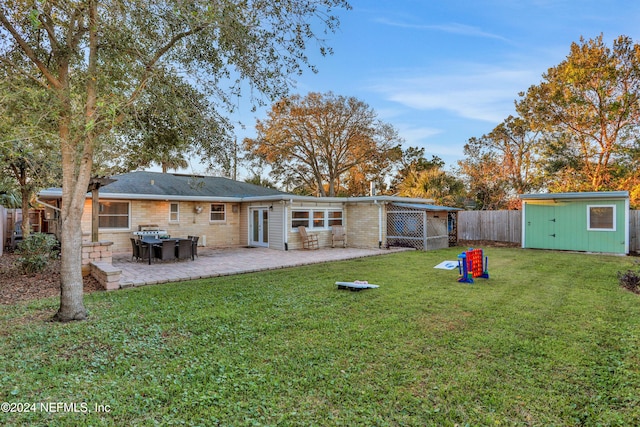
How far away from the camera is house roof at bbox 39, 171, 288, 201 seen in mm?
12508

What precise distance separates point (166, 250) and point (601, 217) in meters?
15.8

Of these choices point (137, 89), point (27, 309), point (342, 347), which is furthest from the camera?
point (27, 309)

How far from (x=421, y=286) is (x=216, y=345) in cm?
456

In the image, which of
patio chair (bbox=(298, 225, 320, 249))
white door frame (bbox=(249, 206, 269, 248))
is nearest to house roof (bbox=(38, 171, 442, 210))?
white door frame (bbox=(249, 206, 269, 248))

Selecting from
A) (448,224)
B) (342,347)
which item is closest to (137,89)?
(342,347)

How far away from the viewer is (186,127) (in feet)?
18.7

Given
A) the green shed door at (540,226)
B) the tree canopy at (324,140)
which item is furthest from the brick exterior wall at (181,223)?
the green shed door at (540,226)

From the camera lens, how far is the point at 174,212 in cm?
1430

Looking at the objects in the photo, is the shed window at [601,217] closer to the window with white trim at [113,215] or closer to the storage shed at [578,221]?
the storage shed at [578,221]

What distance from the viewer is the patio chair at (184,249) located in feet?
34.1

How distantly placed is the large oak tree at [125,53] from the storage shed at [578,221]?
512 inches

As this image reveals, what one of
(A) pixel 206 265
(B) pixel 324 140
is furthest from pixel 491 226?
(A) pixel 206 265

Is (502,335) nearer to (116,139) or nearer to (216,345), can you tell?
(216,345)

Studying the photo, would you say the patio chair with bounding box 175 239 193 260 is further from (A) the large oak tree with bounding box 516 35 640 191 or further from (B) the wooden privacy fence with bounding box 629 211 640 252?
(A) the large oak tree with bounding box 516 35 640 191
